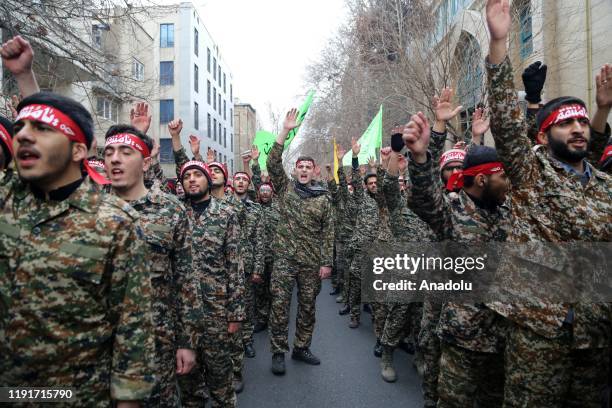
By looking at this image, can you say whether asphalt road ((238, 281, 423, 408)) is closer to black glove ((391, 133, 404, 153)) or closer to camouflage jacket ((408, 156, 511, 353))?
camouflage jacket ((408, 156, 511, 353))

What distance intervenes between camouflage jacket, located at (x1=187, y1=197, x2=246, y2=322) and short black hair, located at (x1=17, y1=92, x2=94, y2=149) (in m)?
1.64

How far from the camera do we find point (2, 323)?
166 cm

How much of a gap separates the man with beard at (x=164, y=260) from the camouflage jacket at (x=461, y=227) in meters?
1.62

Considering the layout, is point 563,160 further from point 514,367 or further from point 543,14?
point 543,14

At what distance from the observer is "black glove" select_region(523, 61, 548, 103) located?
2.54 meters

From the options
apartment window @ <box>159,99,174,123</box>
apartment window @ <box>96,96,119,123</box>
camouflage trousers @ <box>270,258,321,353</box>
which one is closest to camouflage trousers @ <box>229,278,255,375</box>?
camouflage trousers @ <box>270,258,321,353</box>

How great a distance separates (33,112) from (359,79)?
13.5 meters

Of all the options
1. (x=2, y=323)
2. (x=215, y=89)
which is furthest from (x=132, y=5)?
(x=215, y=89)

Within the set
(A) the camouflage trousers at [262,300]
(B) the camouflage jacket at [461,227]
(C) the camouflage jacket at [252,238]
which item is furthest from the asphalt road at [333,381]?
(B) the camouflage jacket at [461,227]

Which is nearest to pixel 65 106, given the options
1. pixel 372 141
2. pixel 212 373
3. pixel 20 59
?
A: pixel 20 59

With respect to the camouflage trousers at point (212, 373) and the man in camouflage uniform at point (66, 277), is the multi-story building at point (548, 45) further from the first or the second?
the man in camouflage uniform at point (66, 277)

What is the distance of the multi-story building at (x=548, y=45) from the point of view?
30.1 ft

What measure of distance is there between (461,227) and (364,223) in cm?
395

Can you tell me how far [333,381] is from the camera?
435cm
